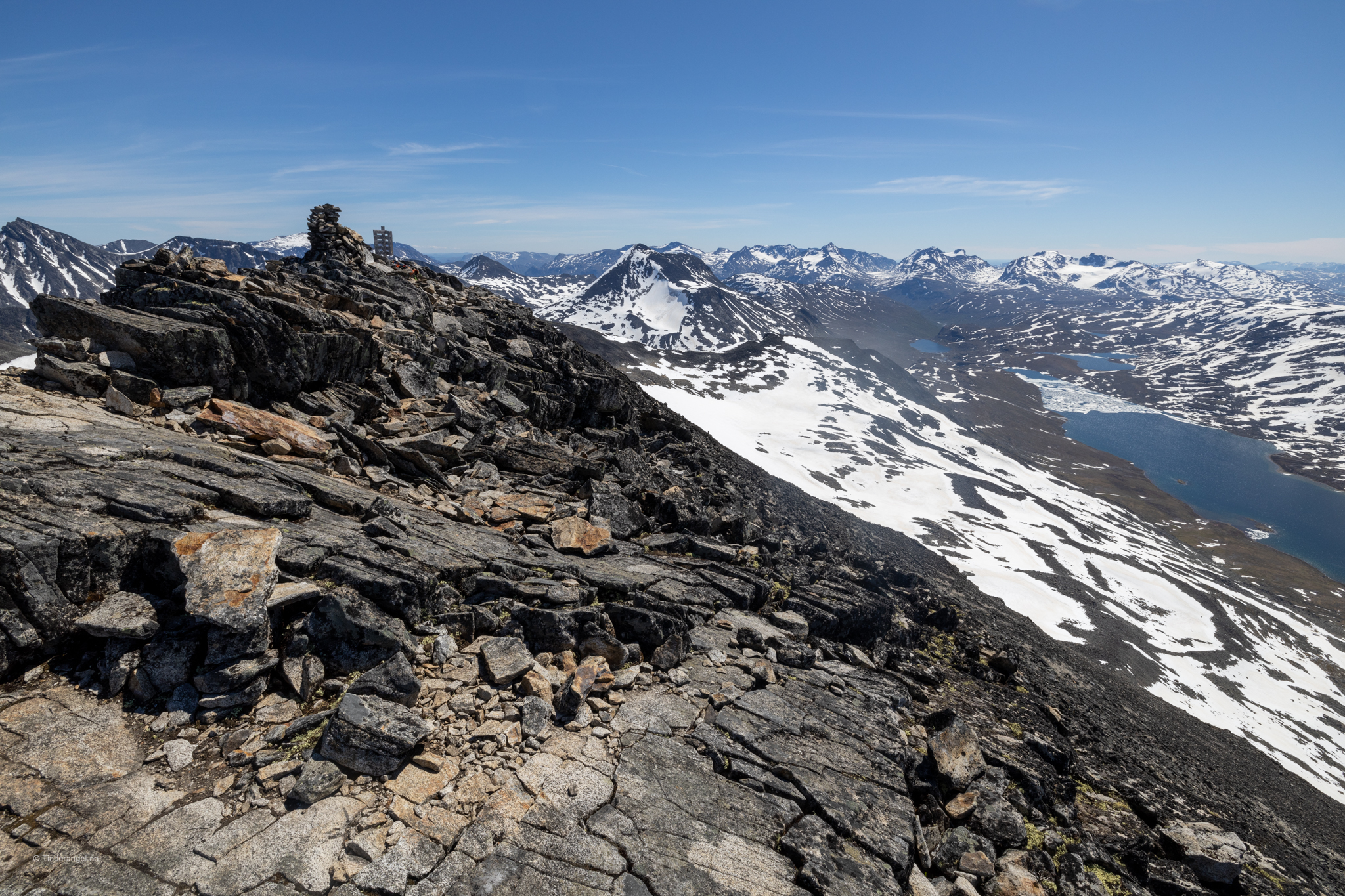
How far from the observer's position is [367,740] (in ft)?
28.3

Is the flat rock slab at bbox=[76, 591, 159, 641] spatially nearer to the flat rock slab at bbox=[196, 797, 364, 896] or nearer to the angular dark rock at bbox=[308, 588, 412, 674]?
the angular dark rock at bbox=[308, 588, 412, 674]

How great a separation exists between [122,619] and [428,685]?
16.3 feet

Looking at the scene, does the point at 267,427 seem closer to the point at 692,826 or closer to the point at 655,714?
the point at 655,714

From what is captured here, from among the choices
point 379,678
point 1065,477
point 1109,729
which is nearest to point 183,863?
point 379,678

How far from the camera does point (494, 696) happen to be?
10508 millimetres

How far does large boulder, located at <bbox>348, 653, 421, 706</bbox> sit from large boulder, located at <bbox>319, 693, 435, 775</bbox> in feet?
Result: 2.03

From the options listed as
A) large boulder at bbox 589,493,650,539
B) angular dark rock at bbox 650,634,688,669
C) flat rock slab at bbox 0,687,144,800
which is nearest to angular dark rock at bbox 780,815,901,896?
angular dark rock at bbox 650,634,688,669

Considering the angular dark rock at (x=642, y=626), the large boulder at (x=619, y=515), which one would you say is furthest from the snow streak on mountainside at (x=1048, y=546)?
the angular dark rock at (x=642, y=626)

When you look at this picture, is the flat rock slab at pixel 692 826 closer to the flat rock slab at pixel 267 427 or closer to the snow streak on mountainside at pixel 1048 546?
the flat rock slab at pixel 267 427

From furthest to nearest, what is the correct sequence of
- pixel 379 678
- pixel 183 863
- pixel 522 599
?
pixel 522 599, pixel 379 678, pixel 183 863

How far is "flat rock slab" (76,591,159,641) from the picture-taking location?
9000mm

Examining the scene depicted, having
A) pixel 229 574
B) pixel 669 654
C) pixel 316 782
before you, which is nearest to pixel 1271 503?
pixel 669 654

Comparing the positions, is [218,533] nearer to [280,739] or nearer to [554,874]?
[280,739]

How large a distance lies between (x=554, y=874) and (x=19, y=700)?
8.56 m
